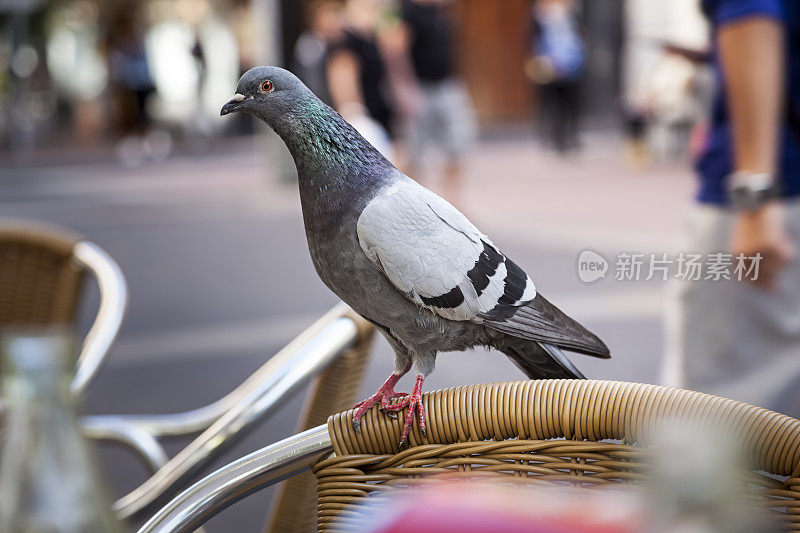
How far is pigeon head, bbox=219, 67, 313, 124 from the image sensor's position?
1050 mm

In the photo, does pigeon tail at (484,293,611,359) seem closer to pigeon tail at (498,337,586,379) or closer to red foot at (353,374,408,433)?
pigeon tail at (498,337,586,379)

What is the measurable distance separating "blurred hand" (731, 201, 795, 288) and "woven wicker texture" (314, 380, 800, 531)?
2.82 feet

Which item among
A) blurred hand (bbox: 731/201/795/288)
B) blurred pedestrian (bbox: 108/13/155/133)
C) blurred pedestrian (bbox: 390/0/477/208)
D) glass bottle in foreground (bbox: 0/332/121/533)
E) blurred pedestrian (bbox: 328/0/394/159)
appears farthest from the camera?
blurred pedestrian (bbox: 108/13/155/133)

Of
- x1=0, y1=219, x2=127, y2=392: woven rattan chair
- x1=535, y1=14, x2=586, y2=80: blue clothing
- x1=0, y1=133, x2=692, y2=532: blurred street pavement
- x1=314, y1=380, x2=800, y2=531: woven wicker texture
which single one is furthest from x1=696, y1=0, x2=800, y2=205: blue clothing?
x1=535, y1=14, x2=586, y2=80: blue clothing

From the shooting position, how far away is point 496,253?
1.12 metres

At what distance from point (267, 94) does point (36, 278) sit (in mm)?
1418

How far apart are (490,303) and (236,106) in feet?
1.17

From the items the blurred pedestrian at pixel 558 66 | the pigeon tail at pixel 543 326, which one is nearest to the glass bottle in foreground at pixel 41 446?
the pigeon tail at pixel 543 326

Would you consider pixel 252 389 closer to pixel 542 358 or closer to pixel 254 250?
pixel 542 358

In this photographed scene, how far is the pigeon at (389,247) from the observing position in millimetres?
1056

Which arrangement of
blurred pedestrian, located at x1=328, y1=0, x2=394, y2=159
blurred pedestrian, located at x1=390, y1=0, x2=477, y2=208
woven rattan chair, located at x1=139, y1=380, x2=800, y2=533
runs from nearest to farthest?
woven rattan chair, located at x1=139, y1=380, x2=800, y2=533
blurred pedestrian, located at x1=328, y1=0, x2=394, y2=159
blurred pedestrian, located at x1=390, y1=0, x2=477, y2=208

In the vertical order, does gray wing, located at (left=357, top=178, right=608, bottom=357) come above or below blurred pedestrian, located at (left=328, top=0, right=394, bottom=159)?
below

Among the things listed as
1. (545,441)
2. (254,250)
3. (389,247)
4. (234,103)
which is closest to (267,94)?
(234,103)

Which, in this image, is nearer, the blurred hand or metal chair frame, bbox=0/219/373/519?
metal chair frame, bbox=0/219/373/519
